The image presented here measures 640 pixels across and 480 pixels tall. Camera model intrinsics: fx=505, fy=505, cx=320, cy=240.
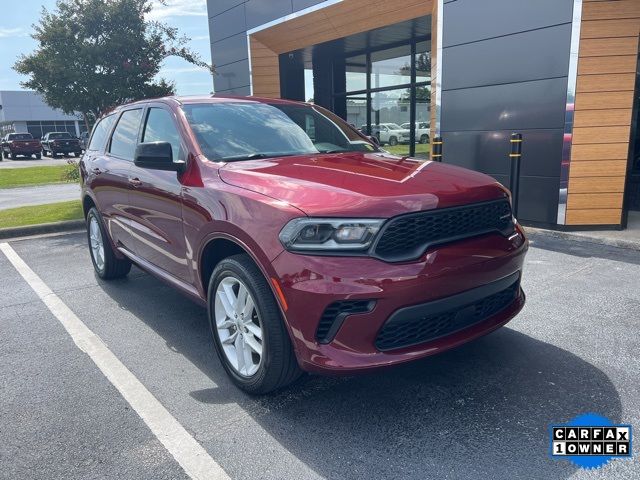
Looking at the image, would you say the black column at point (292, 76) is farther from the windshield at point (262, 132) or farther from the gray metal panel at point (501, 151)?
the windshield at point (262, 132)

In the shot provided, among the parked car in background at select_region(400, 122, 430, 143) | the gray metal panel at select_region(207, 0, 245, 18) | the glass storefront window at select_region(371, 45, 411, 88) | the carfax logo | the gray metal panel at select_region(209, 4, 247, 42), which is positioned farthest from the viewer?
the gray metal panel at select_region(207, 0, 245, 18)

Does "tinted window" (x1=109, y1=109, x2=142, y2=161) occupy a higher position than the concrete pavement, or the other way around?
"tinted window" (x1=109, y1=109, x2=142, y2=161)

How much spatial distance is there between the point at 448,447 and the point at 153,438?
151 cm

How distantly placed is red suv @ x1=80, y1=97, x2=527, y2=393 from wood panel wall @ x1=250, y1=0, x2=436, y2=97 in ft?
23.7

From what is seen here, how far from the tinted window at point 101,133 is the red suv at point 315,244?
5.37 ft

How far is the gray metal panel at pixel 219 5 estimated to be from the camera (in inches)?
547

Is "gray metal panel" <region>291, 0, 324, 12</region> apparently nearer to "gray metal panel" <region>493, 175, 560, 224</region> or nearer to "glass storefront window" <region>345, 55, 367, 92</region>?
"glass storefront window" <region>345, 55, 367, 92</region>

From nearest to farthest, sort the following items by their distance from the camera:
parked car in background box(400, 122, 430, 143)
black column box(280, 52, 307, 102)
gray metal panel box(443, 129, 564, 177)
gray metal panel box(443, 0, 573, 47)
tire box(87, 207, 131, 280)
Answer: tire box(87, 207, 131, 280), gray metal panel box(443, 0, 573, 47), gray metal panel box(443, 129, 564, 177), parked car in background box(400, 122, 430, 143), black column box(280, 52, 307, 102)

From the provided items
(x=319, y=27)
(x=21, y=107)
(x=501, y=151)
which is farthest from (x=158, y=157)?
(x=21, y=107)

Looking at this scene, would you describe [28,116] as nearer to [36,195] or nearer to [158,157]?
[36,195]

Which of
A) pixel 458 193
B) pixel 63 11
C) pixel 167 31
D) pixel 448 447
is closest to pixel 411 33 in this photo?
pixel 167 31

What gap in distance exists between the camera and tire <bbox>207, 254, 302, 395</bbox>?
2.68 meters

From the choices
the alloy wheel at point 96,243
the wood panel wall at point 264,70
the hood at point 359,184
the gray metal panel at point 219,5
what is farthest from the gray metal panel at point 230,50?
the hood at point 359,184

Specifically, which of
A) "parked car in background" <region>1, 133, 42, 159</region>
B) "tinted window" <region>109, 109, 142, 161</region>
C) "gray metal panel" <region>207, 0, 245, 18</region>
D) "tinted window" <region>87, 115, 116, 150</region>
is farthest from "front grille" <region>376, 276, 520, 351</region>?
"parked car in background" <region>1, 133, 42, 159</region>
